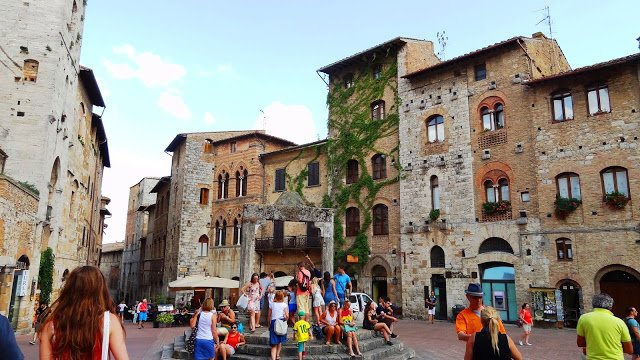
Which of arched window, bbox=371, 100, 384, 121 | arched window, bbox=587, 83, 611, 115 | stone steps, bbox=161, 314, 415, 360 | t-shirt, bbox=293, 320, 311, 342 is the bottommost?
stone steps, bbox=161, 314, 415, 360

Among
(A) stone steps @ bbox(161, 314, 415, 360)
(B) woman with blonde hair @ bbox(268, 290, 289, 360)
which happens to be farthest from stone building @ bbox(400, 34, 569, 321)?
(B) woman with blonde hair @ bbox(268, 290, 289, 360)

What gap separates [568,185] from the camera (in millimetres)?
21031

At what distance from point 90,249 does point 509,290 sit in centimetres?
2748

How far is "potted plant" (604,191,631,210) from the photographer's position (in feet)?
62.8

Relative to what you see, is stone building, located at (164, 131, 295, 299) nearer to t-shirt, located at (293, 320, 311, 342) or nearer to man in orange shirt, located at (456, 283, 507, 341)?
t-shirt, located at (293, 320, 311, 342)

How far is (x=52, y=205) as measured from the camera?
2105 centimetres

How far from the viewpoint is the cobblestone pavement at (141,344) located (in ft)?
44.2

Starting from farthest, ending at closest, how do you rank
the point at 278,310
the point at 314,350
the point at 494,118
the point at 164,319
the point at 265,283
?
the point at 494,118
the point at 164,319
the point at 265,283
the point at 314,350
the point at 278,310

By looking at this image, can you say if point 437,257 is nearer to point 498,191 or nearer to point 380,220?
point 380,220

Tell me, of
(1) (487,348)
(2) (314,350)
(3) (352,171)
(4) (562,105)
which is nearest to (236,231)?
(3) (352,171)

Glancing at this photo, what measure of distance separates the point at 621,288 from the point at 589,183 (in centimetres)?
448

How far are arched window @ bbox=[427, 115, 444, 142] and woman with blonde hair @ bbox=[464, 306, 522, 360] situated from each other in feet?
71.8

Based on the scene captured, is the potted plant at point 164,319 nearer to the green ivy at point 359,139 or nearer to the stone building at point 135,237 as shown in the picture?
the green ivy at point 359,139

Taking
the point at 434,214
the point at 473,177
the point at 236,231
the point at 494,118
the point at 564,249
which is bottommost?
the point at 564,249
